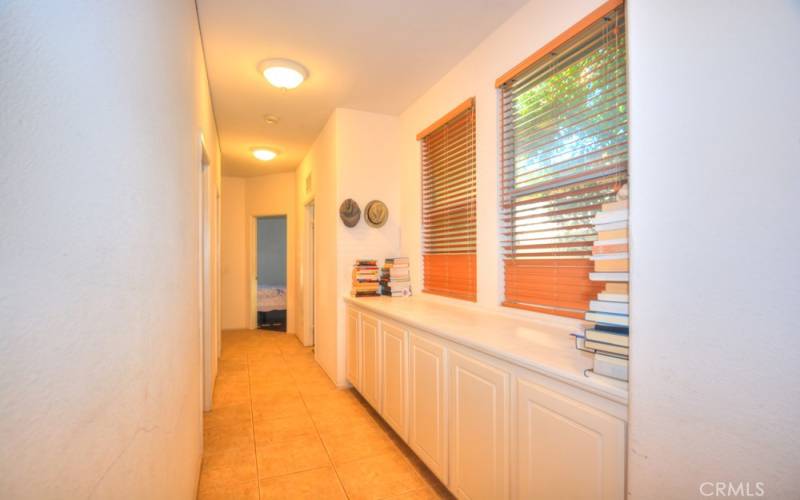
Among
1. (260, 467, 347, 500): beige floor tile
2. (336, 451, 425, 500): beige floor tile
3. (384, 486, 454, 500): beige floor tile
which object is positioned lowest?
(260, 467, 347, 500): beige floor tile

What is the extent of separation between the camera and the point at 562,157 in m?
1.93

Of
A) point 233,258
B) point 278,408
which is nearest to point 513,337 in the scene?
point 278,408

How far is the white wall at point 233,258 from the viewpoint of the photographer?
6.82 metres

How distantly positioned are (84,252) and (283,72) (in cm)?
268

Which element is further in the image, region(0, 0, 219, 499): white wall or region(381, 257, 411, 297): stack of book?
region(381, 257, 411, 297): stack of book

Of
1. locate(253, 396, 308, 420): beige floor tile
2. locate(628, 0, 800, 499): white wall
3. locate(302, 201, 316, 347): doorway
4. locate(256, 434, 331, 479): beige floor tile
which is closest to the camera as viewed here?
locate(628, 0, 800, 499): white wall

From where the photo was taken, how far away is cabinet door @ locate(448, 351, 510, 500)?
59.9 inches

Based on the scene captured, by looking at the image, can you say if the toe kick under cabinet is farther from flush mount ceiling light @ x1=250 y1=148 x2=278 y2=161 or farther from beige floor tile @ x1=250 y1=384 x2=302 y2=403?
flush mount ceiling light @ x1=250 y1=148 x2=278 y2=161

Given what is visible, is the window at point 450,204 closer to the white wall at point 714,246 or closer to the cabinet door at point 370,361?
the cabinet door at point 370,361

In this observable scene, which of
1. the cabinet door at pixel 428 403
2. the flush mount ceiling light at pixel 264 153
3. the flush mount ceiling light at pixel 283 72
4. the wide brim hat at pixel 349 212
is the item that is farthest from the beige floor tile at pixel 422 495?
the flush mount ceiling light at pixel 264 153

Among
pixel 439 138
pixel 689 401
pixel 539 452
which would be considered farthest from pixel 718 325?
pixel 439 138

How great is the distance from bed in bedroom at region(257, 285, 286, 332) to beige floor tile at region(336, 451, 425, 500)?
5172 millimetres

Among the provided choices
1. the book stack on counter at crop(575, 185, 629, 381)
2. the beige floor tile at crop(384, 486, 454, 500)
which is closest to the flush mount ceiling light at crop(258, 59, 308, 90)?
the book stack on counter at crop(575, 185, 629, 381)

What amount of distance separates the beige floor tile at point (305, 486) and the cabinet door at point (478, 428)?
0.74m
